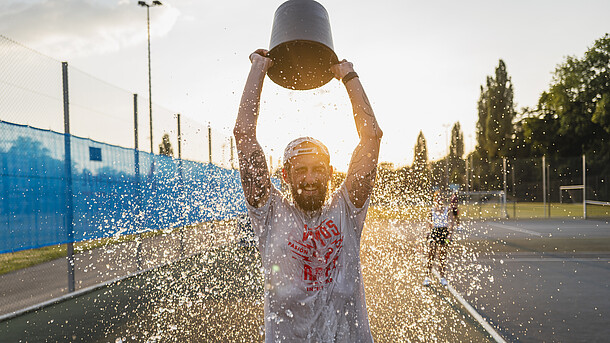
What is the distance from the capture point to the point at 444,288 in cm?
824

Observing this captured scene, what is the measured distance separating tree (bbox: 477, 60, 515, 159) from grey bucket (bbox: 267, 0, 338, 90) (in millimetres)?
70618

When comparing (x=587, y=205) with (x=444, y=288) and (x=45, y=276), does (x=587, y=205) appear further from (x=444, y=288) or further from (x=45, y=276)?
(x=45, y=276)

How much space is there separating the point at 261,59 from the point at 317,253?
1.00 meters

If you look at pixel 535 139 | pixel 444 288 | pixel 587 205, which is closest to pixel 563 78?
pixel 535 139

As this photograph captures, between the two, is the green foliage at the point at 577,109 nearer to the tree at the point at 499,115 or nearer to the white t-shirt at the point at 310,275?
the tree at the point at 499,115

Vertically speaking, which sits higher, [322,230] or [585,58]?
[585,58]

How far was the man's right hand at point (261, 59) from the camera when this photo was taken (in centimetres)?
244

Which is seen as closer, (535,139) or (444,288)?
(444,288)

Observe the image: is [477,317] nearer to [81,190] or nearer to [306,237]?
[306,237]

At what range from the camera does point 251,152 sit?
2.28 meters

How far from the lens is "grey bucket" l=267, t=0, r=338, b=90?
2592 millimetres

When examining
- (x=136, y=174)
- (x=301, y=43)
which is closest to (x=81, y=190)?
(x=136, y=174)

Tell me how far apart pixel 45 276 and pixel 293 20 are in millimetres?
9732

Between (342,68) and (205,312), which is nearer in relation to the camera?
(342,68)
